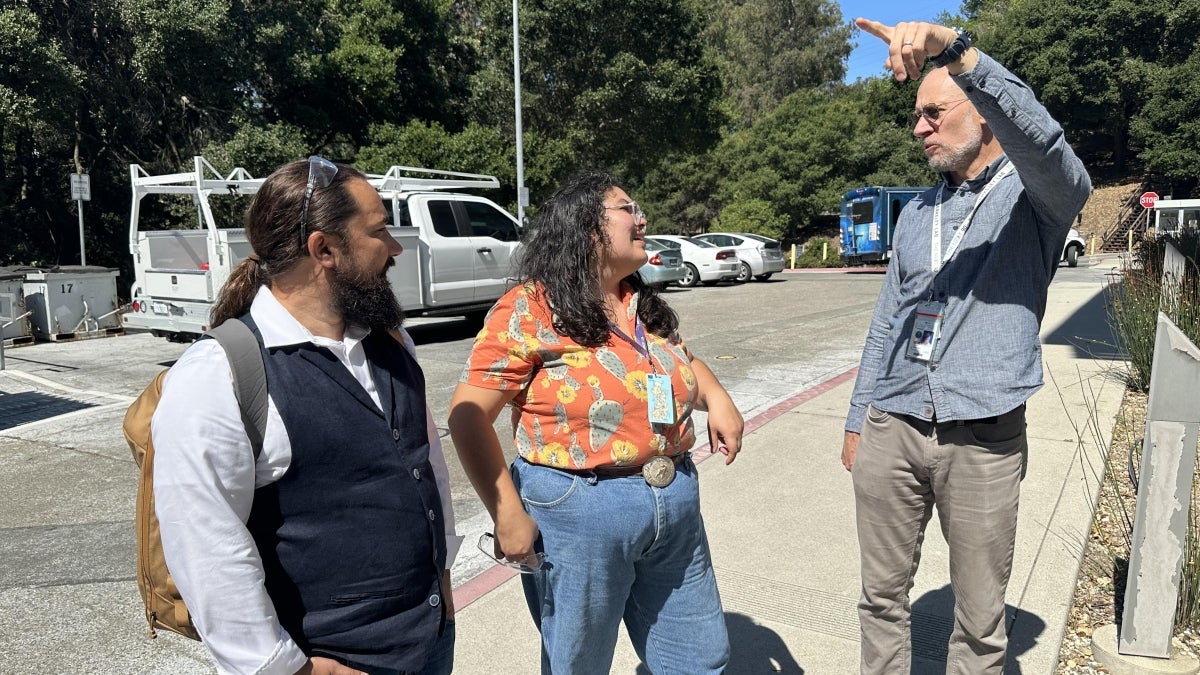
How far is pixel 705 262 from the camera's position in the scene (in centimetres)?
2067

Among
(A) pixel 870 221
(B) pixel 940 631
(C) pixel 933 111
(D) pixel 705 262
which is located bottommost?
(B) pixel 940 631

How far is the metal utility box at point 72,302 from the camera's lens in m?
12.0

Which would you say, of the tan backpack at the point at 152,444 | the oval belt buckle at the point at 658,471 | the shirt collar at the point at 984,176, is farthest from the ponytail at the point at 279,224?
the shirt collar at the point at 984,176

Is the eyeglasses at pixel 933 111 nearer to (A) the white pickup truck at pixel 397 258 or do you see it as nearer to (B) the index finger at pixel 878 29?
(B) the index finger at pixel 878 29

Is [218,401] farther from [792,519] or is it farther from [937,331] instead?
[792,519]

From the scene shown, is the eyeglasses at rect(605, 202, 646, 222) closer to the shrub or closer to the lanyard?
the lanyard

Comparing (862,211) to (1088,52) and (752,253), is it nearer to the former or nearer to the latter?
(752,253)

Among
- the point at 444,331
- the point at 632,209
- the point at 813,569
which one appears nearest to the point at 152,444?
the point at 632,209

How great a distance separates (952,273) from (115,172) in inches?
845

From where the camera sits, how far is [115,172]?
63.4 ft

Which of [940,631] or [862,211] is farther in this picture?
[862,211]

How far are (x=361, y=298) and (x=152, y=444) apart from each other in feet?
1.58

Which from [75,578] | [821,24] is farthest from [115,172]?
[821,24]

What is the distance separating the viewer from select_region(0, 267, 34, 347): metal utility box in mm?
11531
